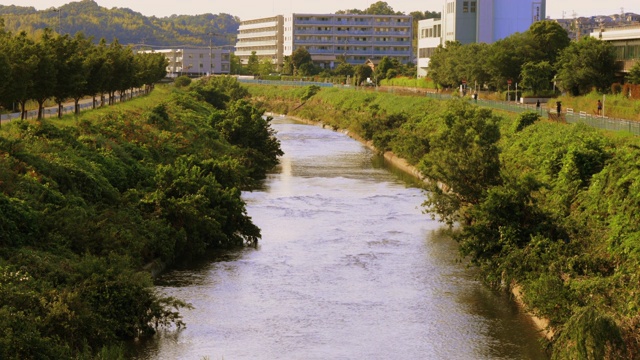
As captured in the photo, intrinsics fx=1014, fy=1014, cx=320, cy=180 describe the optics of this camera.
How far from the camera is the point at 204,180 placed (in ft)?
127

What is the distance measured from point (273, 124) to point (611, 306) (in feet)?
293

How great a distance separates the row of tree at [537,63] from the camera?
7031 cm

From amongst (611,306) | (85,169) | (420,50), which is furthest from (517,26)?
(611,306)

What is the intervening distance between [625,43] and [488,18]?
49.1 m

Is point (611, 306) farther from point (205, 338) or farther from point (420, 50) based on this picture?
point (420, 50)


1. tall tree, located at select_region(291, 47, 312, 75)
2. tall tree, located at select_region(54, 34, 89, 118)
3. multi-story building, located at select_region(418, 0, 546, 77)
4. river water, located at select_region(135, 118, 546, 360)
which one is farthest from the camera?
tall tree, located at select_region(291, 47, 312, 75)

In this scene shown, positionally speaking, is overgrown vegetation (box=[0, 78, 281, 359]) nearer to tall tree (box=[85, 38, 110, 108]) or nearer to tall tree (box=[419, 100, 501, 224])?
tall tree (box=[419, 100, 501, 224])

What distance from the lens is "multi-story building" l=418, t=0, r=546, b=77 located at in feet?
395

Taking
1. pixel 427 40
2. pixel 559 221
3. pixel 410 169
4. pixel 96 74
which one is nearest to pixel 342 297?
pixel 559 221

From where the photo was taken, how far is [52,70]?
53531 mm

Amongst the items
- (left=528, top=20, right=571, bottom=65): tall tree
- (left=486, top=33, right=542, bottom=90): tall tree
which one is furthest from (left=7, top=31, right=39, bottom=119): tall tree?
(left=528, top=20, right=571, bottom=65): tall tree

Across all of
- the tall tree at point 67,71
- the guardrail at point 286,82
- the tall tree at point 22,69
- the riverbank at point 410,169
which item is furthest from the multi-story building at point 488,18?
the tall tree at point 22,69

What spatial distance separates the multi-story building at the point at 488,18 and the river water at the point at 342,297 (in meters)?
75.6

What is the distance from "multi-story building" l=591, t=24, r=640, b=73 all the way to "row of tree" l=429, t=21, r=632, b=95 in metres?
1.02
